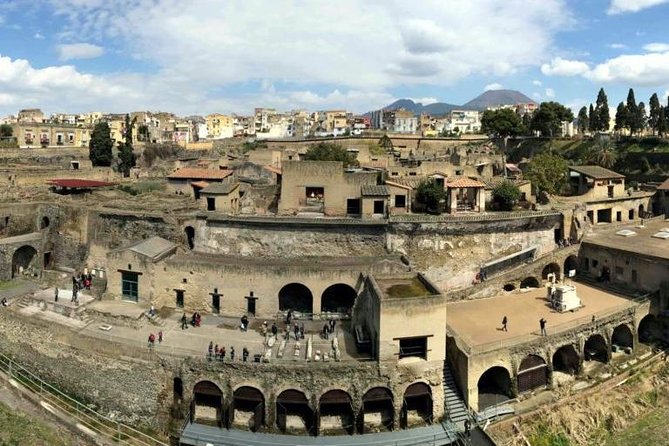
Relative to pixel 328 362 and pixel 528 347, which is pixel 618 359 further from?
pixel 328 362

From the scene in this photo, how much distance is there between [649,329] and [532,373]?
1076cm

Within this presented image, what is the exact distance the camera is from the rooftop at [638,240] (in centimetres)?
3409

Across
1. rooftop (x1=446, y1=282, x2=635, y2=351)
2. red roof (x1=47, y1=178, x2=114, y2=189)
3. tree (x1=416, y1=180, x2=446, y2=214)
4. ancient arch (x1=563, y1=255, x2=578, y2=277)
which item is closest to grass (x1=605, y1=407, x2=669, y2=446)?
rooftop (x1=446, y1=282, x2=635, y2=351)

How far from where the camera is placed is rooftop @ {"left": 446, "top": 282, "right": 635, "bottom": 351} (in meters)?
28.3

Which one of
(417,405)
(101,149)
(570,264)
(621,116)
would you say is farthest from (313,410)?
(621,116)

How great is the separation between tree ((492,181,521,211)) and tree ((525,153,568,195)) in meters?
5.22

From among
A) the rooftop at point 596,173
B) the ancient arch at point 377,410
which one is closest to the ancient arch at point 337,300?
the ancient arch at point 377,410

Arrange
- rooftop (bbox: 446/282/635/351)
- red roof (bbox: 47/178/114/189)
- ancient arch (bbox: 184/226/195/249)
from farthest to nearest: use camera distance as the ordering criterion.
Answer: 1. red roof (bbox: 47/178/114/189)
2. ancient arch (bbox: 184/226/195/249)
3. rooftop (bbox: 446/282/635/351)

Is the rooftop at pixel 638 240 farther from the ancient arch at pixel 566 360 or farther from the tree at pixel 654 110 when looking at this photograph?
the tree at pixel 654 110

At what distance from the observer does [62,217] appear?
1716 inches

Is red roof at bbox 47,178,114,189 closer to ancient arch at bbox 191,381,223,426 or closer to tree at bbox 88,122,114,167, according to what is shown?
tree at bbox 88,122,114,167

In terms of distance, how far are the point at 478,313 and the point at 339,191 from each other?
13.7 m

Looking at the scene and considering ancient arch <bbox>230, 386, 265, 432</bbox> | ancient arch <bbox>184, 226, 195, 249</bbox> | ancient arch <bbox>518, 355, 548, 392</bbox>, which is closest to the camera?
ancient arch <bbox>230, 386, 265, 432</bbox>

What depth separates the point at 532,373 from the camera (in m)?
27.7
